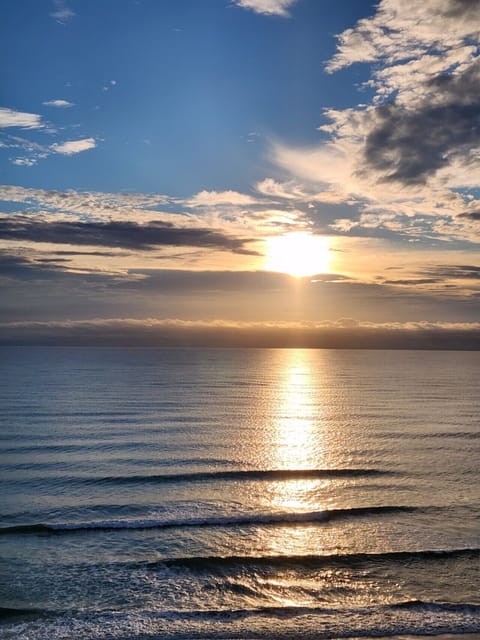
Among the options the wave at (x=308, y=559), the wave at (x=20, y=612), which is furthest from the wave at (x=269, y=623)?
the wave at (x=308, y=559)

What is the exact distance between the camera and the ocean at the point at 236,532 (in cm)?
→ 1580

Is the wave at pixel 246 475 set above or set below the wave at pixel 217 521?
below

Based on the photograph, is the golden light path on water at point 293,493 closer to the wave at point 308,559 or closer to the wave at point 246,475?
the wave at point 308,559

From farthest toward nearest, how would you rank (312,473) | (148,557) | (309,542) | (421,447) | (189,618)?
(421,447) → (312,473) → (309,542) → (148,557) → (189,618)

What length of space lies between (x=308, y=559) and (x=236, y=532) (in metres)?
4.00

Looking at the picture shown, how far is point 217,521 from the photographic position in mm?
24094

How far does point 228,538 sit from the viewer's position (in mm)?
22188

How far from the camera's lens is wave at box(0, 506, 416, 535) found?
2305 cm

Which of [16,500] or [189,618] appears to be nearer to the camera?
[189,618]

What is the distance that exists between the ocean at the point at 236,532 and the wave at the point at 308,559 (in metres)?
0.08

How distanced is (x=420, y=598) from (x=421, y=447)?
2417cm

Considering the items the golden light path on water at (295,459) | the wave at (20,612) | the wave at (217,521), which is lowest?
the golden light path on water at (295,459)

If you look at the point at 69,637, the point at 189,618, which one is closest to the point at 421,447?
the point at 189,618

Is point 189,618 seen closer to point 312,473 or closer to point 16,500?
point 16,500
